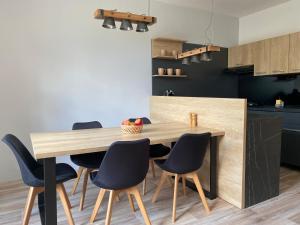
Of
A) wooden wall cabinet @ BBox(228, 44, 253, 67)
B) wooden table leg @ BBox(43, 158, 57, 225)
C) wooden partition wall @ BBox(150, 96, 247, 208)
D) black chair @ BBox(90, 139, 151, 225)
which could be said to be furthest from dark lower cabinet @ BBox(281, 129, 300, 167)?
wooden table leg @ BBox(43, 158, 57, 225)

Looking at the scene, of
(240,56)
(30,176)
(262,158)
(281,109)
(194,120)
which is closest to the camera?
(30,176)

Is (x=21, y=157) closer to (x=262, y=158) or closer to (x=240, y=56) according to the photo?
(x=262, y=158)

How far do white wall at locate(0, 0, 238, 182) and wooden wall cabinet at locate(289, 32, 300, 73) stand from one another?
1.96 m

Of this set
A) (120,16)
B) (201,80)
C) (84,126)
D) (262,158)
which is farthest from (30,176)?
(201,80)

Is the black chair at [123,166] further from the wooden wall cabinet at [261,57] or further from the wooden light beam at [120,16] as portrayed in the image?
the wooden wall cabinet at [261,57]

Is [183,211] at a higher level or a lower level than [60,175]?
lower

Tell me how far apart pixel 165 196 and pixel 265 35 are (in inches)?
143

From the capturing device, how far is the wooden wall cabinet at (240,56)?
4.51m

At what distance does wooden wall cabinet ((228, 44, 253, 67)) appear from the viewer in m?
4.51

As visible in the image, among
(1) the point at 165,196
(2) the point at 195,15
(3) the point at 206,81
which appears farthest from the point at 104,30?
(1) the point at 165,196

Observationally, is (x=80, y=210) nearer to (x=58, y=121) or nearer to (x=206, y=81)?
(x=58, y=121)

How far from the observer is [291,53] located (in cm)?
380

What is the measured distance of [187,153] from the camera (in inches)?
84.4

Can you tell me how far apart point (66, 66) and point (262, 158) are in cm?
278
